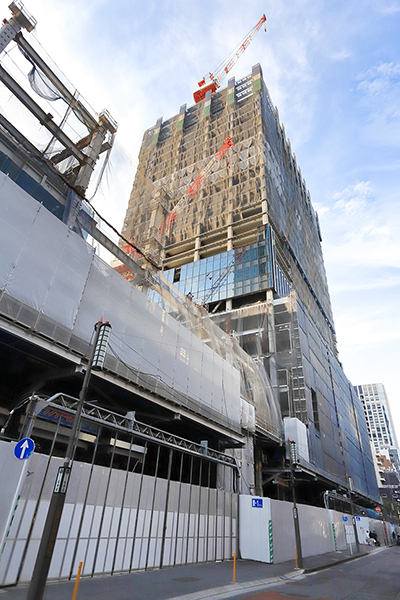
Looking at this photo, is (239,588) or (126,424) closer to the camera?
(239,588)

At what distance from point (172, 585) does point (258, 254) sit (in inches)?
2077

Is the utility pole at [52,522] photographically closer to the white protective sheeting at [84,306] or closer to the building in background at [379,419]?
the white protective sheeting at [84,306]

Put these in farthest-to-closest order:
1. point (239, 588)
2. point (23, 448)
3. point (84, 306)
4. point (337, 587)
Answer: point (84, 306), point (337, 587), point (239, 588), point (23, 448)

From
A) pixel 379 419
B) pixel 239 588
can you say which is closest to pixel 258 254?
pixel 239 588

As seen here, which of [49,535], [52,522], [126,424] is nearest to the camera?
[49,535]

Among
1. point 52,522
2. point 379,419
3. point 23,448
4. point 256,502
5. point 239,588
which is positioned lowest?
point 239,588

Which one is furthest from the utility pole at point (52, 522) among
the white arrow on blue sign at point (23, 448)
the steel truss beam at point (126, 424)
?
the steel truss beam at point (126, 424)

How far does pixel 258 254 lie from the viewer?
194 feet

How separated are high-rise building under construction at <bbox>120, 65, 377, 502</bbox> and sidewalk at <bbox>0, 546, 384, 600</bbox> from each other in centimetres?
1533

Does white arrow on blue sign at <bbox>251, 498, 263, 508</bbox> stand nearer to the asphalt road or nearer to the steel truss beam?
the steel truss beam

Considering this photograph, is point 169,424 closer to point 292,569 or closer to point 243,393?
point 292,569

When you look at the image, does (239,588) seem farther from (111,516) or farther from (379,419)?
(379,419)

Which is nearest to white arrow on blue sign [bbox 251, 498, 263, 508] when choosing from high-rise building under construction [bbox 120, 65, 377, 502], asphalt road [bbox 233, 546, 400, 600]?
asphalt road [bbox 233, 546, 400, 600]

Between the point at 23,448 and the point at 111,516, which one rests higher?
A: the point at 23,448
